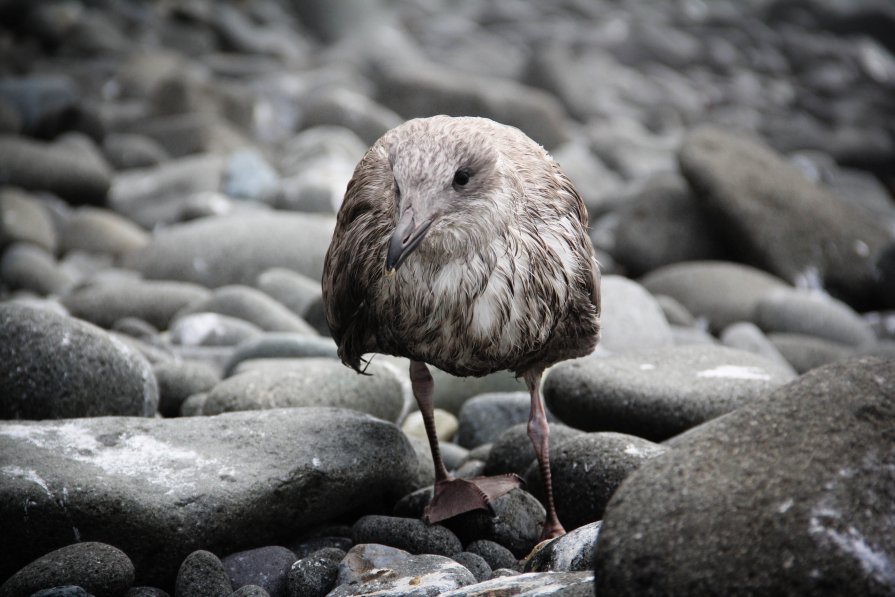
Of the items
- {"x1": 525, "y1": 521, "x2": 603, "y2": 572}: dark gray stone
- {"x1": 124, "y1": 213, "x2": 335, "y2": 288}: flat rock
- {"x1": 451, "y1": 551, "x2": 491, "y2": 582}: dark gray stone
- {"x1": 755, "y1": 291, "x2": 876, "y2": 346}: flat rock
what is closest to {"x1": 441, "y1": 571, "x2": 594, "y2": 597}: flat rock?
{"x1": 525, "y1": 521, "x2": 603, "y2": 572}: dark gray stone

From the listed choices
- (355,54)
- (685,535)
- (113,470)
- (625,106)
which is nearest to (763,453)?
(685,535)

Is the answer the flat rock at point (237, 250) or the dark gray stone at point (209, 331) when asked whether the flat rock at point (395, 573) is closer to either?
the dark gray stone at point (209, 331)

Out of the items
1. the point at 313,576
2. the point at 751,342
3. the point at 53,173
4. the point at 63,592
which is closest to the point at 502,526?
the point at 313,576

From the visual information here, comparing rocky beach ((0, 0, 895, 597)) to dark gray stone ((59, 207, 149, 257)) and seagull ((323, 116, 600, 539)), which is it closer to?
dark gray stone ((59, 207, 149, 257))

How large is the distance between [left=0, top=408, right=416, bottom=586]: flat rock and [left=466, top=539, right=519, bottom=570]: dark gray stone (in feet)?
2.07

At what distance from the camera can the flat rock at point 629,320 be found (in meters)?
7.41

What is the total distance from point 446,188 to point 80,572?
6.75ft

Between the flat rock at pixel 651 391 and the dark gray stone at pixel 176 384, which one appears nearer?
the flat rock at pixel 651 391

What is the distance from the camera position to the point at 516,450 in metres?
5.14

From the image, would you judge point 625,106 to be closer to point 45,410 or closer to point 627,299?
point 627,299

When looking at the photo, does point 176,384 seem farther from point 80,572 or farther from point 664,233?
point 664,233

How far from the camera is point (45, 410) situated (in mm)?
4949

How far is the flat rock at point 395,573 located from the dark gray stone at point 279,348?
8.11ft

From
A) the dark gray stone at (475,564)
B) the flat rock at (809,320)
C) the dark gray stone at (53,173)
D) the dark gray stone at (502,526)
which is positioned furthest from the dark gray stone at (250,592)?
the dark gray stone at (53,173)
